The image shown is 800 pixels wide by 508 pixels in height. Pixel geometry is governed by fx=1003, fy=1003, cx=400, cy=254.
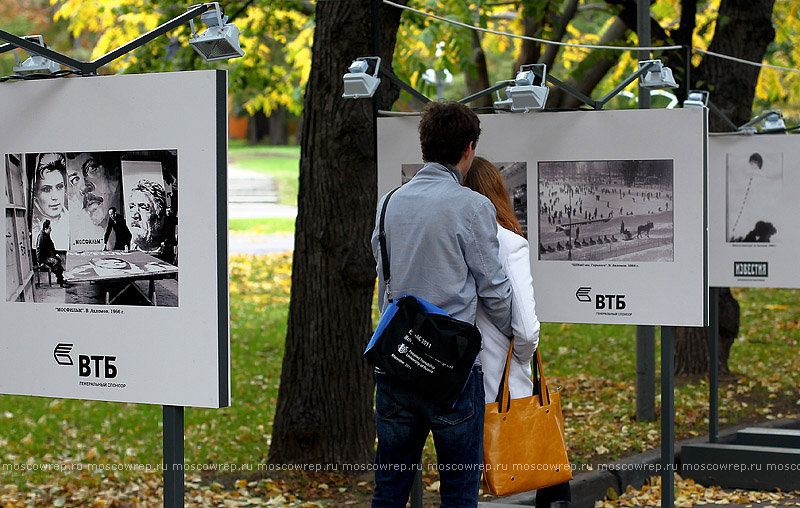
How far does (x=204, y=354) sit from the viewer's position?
11.9ft

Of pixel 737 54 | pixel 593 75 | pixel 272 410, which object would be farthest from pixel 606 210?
pixel 593 75

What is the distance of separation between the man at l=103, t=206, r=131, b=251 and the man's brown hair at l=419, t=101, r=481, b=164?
1191mm

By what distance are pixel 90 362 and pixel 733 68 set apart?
27.3ft

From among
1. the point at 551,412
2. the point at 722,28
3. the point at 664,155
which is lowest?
the point at 551,412

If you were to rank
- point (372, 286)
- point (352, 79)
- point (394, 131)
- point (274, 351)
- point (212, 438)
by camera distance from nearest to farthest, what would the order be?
point (352, 79) < point (394, 131) < point (372, 286) < point (212, 438) < point (274, 351)

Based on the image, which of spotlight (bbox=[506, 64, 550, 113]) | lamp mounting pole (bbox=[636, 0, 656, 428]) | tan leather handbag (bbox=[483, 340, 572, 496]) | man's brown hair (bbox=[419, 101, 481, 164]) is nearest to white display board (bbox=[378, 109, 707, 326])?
spotlight (bbox=[506, 64, 550, 113])

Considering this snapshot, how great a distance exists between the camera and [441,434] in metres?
3.76

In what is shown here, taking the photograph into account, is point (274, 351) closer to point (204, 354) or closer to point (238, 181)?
point (204, 354)

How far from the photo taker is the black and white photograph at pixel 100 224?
3688mm

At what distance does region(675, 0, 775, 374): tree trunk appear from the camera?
33.9ft

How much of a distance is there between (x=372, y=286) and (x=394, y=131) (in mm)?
1675

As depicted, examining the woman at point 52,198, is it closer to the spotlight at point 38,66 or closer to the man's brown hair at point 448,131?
the spotlight at point 38,66

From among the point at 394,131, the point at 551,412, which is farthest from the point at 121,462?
the point at 551,412

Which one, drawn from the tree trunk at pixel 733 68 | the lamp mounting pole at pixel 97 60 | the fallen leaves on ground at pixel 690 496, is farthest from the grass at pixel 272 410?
the lamp mounting pole at pixel 97 60
